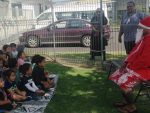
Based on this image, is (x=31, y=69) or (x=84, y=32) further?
(x=84, y=32)

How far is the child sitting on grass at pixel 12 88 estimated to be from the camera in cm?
733

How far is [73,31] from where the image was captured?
1497cm

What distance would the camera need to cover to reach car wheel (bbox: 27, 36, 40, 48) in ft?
46.1

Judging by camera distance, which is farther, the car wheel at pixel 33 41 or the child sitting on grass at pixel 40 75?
the car wheel at pixel 33 41

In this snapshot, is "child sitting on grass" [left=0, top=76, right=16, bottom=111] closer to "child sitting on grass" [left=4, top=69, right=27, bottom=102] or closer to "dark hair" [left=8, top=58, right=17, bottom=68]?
"child sitting on grass" [left=4, top=69, right=27, bottom=102]

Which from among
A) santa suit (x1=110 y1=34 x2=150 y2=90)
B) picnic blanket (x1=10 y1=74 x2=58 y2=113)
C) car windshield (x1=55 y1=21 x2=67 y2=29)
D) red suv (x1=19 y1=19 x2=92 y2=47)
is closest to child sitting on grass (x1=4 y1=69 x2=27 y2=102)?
picnic blanket (x1=10 y1=74 x2=58 y2=113)

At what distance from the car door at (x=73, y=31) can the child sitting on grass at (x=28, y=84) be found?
6.31m

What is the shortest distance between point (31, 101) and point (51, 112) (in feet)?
1.71

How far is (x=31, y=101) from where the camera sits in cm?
754

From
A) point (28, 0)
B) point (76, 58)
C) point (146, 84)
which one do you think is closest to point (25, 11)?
point (28, 0)

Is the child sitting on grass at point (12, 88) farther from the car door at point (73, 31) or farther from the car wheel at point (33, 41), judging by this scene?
the car door at point (73, 31)

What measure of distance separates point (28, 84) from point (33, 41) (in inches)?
251

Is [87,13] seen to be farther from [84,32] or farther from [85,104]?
[85,104]

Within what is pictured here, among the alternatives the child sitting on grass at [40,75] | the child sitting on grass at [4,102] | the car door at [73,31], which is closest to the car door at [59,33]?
the car door at [73,31]
